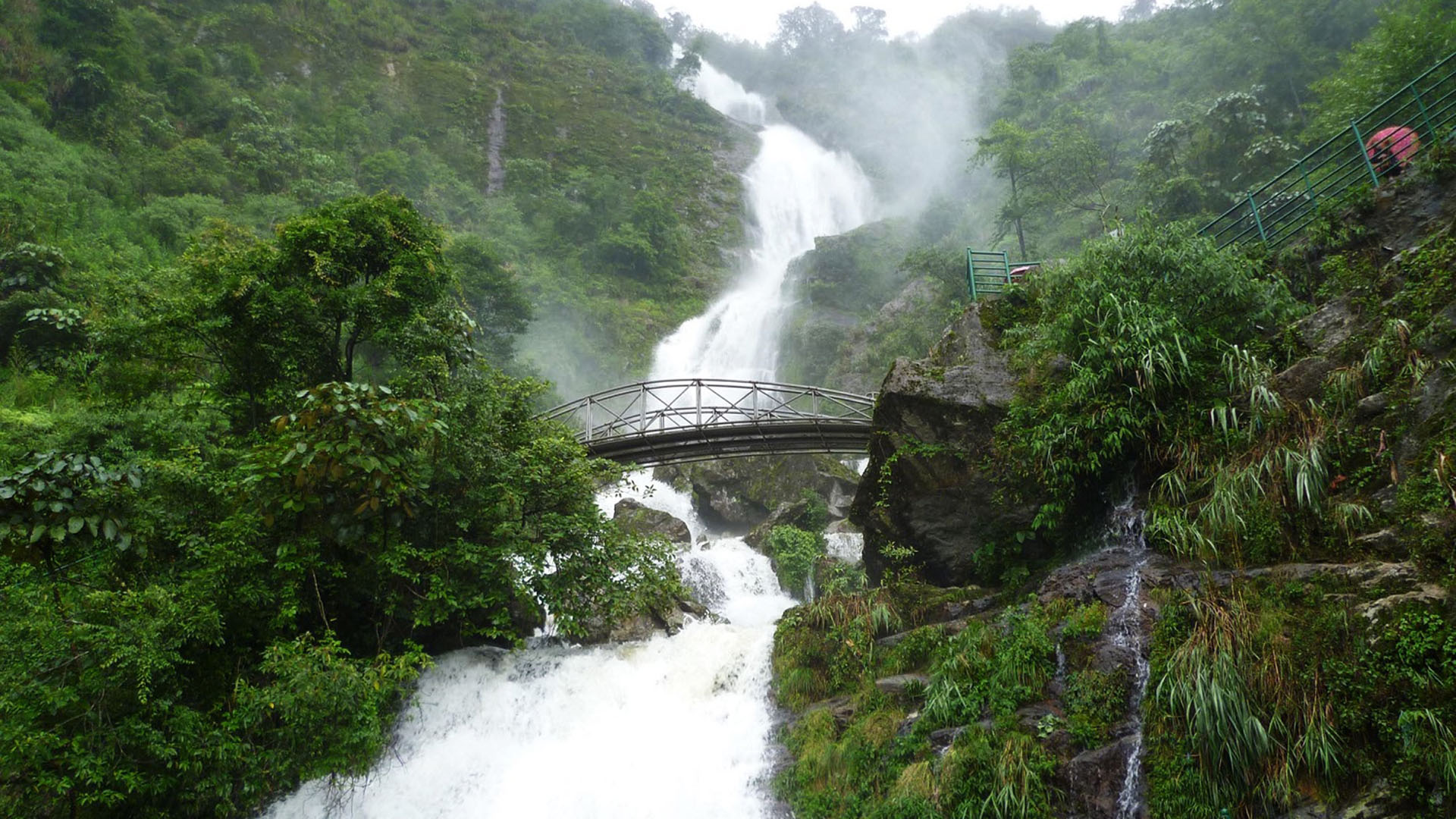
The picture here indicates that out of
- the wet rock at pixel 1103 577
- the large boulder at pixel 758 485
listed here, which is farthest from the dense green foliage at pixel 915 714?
Answer: the large boulder at pixel 758 485

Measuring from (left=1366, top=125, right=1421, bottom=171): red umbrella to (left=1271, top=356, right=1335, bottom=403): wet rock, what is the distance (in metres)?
4.49

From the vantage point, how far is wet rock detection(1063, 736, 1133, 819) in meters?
5.72

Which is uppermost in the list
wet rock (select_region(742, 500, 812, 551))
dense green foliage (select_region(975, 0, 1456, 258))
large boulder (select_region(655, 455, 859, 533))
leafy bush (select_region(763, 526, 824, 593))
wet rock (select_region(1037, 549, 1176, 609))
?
dense green foliage (select_region(975, 0, 1456, 258))

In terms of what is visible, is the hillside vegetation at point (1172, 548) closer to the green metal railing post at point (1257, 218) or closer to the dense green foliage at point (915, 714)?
the dense green foliage at point (915, 714)

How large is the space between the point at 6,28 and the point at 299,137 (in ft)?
30.0

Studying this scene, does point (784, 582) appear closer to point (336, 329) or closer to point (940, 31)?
point (336, 329)

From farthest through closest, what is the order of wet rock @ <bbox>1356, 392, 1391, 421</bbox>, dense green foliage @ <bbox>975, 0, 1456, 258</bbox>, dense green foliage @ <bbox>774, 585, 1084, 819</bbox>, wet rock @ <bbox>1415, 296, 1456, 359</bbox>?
dense green foliage @ <bbox>975, 0, 1456, 258</bbox>, dense green foliage @ <bbox>774, 585, 1084, 819</bbox>, wet rock @ <bbox>1356, 392, 1391, 421</bbox>, wet rock @ <bbox>1415, 296, 1456, 359</bbox>

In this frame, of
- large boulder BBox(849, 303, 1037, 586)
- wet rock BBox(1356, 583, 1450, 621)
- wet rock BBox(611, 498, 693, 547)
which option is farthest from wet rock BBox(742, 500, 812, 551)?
wet rock BBox(1356, 583, 1450, 621)

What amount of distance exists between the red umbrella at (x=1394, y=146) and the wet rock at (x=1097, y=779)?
29.3 feet

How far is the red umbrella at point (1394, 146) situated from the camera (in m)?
9.41

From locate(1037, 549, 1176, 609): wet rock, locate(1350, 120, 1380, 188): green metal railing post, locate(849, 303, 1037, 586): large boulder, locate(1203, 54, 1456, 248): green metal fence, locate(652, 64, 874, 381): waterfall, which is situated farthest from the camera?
locate(652, 64, 874, 381): waterfall

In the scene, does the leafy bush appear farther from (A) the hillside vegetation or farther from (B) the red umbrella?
(B) the red umbrella

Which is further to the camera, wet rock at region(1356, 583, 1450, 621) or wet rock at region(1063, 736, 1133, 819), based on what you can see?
wet rock at region(1063, 736, 1133, 819)

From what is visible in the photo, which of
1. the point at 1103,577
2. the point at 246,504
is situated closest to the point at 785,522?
the point at 1103,577
